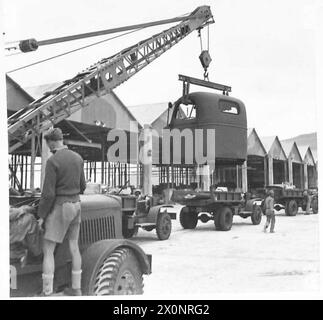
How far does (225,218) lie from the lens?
1016cm

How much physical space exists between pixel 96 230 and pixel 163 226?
4.60m

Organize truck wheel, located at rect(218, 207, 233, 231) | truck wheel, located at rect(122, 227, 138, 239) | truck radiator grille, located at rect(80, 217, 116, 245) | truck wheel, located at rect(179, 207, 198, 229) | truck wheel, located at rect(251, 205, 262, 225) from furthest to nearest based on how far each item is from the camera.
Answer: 1. truck wheel, located at rect(251, 205, 262, 225)
2. truck wheel, located at rect(179, 207, 198, 229)
3. truck wheel, located at rect(218, 207, 233, 231)
4. truck wheel, located at rect(122, 227, 138, 239)
5. truck radiator grille, located at rect(80, 217, 116, 245)

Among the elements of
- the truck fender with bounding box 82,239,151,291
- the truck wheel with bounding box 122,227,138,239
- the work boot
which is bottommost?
the truck wheel with bounding box 122,227,138,239

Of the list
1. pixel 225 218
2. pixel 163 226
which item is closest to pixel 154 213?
pixel 163 226

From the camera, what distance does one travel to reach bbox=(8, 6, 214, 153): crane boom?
344 inches

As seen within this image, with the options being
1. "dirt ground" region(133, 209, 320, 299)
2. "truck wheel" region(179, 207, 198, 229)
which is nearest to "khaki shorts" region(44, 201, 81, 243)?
"dirt ground" region(133, 209, 320, 299)

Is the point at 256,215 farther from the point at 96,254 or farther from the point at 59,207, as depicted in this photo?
the point at 59,207

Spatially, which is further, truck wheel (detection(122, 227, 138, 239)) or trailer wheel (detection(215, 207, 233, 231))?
trailer wheel (detection(215, 207, 233, 231))

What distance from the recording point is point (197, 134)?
7844mm

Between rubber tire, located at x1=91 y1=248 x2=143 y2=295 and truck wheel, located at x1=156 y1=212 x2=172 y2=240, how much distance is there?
455 centimetres

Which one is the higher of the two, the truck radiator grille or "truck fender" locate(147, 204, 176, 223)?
the truck radiator grille

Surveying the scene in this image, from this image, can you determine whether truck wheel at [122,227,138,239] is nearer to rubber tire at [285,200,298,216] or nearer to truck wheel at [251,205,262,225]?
truck wheel at [251,205,262,225]
